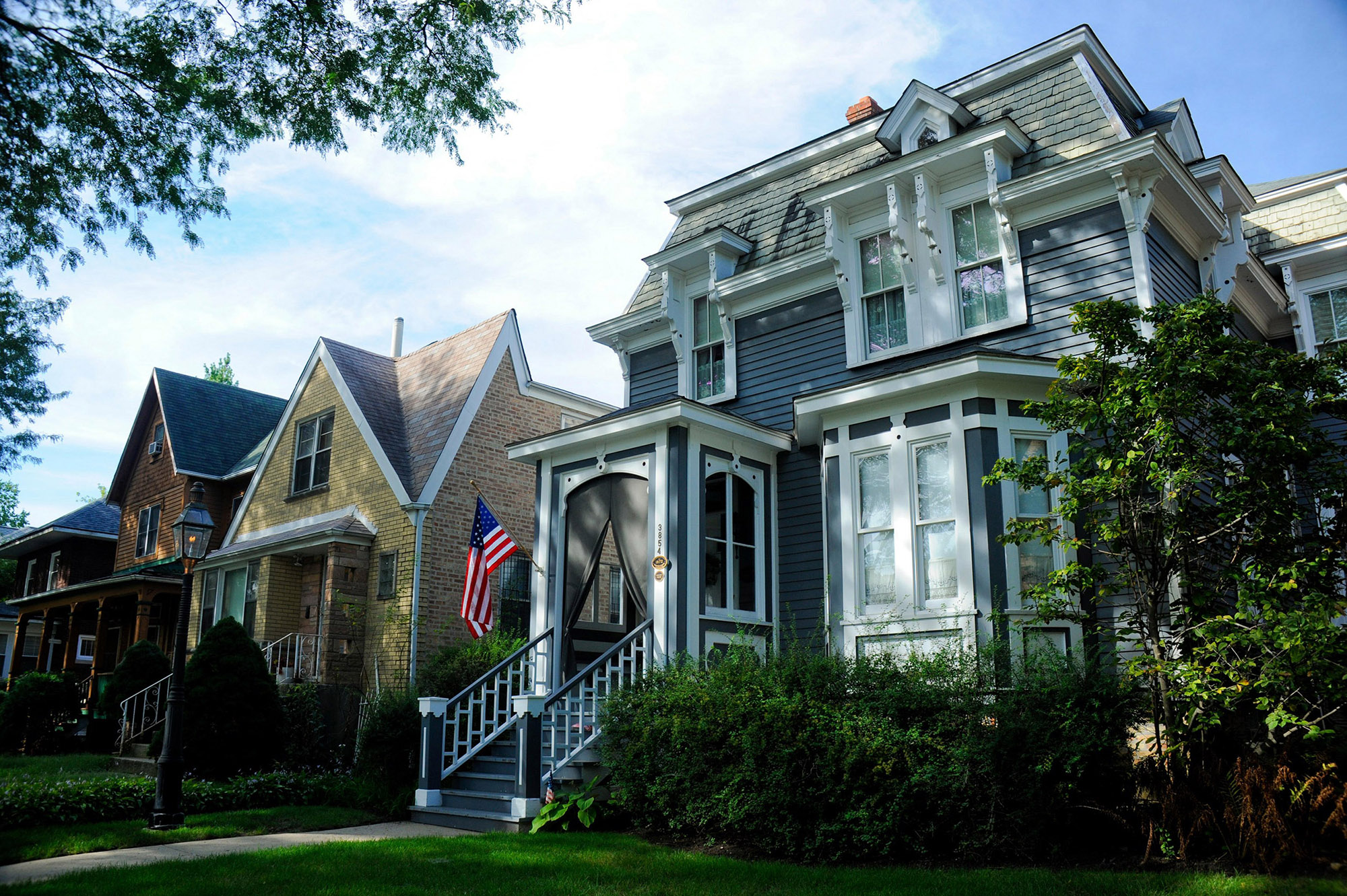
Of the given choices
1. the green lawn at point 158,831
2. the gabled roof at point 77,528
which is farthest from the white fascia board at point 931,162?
the gabled roof at point 77,528

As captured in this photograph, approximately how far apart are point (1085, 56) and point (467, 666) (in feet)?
39.2

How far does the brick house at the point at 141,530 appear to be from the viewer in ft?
80.9

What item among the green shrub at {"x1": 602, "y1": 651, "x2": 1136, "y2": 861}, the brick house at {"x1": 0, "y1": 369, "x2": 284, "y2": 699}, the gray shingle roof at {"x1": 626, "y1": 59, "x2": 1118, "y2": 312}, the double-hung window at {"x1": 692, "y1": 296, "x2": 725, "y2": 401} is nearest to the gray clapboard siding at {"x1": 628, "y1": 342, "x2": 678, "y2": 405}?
the double-hung window at {"x1": 692, "y1": 296, "x2": 725, "y2": 401}

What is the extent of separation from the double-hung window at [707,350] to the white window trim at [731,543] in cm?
231

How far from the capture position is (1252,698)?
300 inches

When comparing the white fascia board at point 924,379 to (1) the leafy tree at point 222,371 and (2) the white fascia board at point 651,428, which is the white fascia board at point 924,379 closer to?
(2) the white fascia board at point 651,428

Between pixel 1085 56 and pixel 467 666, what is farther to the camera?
pixel 467 666

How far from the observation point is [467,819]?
10.2 m

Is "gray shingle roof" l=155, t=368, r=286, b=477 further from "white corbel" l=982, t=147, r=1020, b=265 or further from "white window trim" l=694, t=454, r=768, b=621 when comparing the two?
"white corbel" l=982, t=147, r=1020, b=265

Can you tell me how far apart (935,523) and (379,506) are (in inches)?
454

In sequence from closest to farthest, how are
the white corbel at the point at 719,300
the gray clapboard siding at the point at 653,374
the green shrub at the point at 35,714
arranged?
the white corbel at the point at 719,300, the gray clapboard siding at the point at 653,374, the green shrub at the point at 35,714

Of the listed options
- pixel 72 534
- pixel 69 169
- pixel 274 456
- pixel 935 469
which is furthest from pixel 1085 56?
pixel 72 534

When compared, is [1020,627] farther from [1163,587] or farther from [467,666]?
[467,666]

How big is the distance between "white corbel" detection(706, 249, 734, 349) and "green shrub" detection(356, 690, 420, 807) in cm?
680
